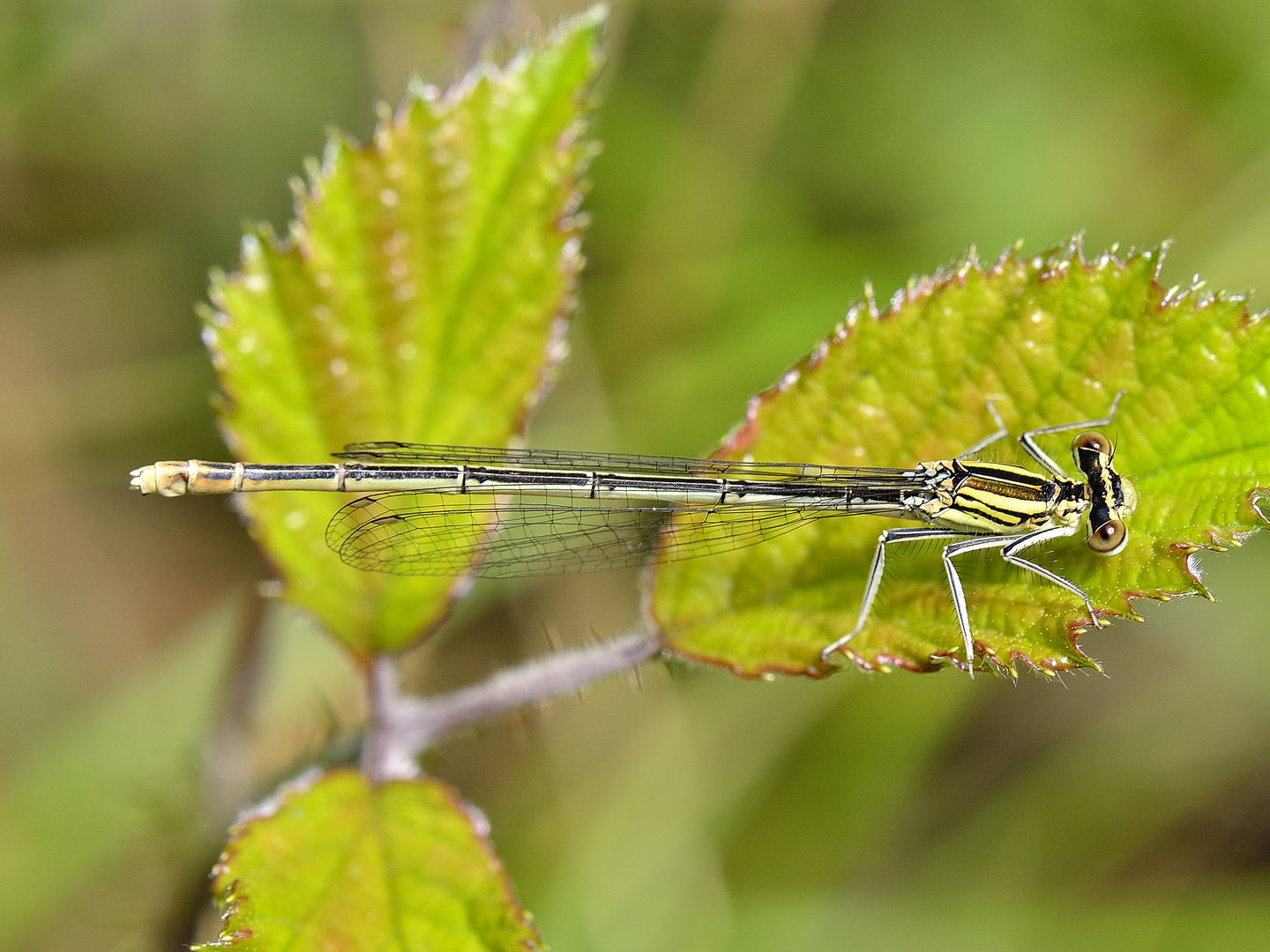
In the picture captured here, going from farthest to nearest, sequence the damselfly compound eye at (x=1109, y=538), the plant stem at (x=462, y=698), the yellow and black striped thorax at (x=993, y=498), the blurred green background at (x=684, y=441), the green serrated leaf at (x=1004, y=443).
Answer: the blurred green background at (x=684, y=441) → the yellow and black striped thorax at (x=993, y=498) → the plant stem at (x=462, y=698) → the damselfly compound eye at (x=1109, y=538) → the green serrated leaf at (x=1004, y=443)

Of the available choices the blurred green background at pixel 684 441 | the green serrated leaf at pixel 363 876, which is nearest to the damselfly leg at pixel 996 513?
the green serrated leaf at pixel 363 876

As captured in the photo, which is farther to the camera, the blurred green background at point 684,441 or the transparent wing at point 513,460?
the blurred green background at point 684,441

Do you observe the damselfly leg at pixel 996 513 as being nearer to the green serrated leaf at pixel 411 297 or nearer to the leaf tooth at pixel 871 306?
the leaf tooth at pixel 871 306

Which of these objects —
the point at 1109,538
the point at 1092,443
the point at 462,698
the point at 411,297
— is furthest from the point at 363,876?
the point at 1092,443

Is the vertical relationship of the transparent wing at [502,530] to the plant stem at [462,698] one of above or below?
above

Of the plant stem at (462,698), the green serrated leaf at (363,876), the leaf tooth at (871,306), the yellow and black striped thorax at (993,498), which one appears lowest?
the green serrated leaf at (363,876)

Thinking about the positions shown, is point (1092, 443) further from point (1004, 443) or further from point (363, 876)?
point (363, 876)

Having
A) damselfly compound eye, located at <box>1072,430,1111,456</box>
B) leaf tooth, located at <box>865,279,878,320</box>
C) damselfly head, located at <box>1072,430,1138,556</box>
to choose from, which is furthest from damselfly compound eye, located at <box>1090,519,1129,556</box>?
leaf tooth, located at <box>865,279,878,320</box>
